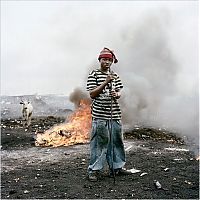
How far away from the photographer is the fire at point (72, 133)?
9.52 m

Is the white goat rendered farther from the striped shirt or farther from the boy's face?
the boy's face

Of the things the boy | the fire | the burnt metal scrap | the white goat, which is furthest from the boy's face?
the white goat

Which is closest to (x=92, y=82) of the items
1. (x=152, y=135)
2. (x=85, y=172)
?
(x=85, y=172)

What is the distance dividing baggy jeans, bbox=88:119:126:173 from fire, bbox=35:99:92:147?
292cm

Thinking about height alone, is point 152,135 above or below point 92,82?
below

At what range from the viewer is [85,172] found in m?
6.66

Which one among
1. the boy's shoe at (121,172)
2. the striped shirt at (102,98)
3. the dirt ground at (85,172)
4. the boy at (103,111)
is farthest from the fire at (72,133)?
the striped shirt at (102,98)

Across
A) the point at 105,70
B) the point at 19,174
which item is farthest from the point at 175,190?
the point at 19,174

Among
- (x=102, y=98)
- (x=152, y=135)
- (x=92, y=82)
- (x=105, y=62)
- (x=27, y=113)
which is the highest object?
(x=105, y=62)

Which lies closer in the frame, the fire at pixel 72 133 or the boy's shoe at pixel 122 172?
the boy's shoe at pixel 122 172

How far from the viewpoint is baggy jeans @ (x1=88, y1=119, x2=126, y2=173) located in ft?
20.5

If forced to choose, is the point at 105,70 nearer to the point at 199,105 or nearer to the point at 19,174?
the point at 19,174

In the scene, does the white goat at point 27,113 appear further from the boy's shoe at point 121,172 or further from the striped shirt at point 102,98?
the striped shirt at point 102,98

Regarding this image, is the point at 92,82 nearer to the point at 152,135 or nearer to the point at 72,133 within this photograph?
the point at 72,133
